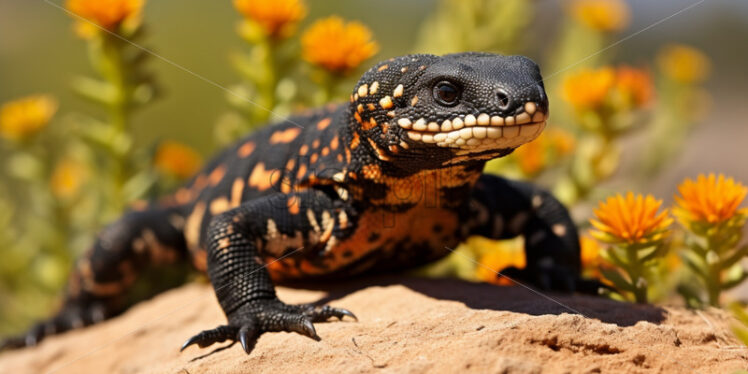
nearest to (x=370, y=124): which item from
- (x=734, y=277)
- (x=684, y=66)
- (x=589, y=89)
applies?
(x=734, y=277)

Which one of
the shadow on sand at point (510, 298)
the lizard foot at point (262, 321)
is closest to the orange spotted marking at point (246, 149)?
the shadow on sand at point (510, 298)

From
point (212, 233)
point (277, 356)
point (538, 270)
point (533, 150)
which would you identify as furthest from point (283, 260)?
point (533, 150)

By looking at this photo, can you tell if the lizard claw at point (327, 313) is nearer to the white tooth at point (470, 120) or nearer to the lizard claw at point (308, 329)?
the lizard claw at point (308, 329)

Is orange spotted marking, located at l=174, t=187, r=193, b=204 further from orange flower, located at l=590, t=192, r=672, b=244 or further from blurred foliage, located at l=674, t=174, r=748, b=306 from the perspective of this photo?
blurred foliage, located at l=674, t=174, r=748, b=306

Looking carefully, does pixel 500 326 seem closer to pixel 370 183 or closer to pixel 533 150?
pixel 370 183

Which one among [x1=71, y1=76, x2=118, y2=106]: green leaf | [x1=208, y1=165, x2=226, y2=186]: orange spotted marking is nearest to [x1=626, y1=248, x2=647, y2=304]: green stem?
[x1=208, y1=165, x2=226, y2=186]: orange spotted marking

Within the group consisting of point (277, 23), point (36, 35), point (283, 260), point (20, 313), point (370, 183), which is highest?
point (36, 35)
